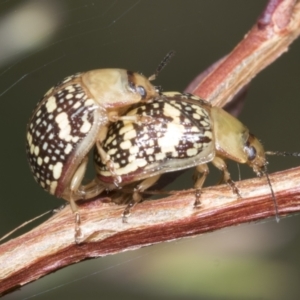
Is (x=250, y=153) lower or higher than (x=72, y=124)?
lower

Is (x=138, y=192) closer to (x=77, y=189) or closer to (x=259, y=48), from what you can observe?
(x=77, y=189)

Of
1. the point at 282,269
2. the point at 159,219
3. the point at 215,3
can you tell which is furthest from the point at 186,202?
the point at 215,3

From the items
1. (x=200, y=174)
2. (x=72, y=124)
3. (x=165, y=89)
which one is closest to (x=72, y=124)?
(x=72, y=124)

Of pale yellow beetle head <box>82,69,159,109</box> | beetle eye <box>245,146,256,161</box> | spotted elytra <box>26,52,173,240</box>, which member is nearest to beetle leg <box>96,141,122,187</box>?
spotted elytra <box>26,52,173,240</box>

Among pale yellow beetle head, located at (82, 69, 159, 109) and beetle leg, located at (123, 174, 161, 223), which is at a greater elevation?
pale yellow beetle head, located at (82, 69, 159, 109)

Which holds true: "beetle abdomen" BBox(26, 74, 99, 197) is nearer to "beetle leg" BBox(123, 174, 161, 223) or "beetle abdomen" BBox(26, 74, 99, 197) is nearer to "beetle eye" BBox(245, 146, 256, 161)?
"beetle leg" BBox(123, 174, 161, 223)

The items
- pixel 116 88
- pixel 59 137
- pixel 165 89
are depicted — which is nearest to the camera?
pixel 59 137
